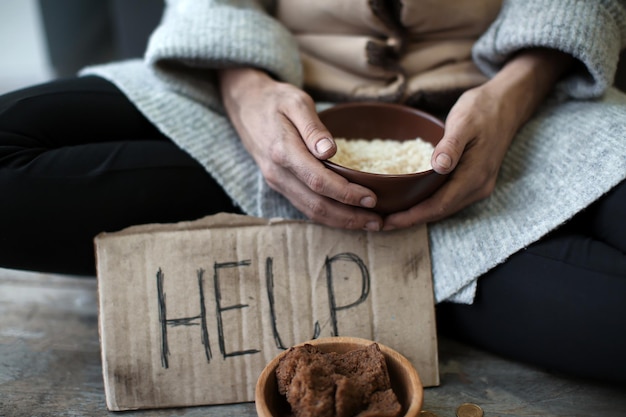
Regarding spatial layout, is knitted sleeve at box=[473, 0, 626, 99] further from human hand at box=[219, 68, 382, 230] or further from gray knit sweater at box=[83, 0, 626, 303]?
human hand at box=[219, 68, 382, 230]

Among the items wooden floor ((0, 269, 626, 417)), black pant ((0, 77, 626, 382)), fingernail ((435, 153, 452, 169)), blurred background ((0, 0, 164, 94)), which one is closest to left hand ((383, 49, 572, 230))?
fingernail ((435, 153, 452, 169))

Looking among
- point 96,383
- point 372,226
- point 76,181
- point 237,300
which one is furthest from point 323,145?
point 96,383

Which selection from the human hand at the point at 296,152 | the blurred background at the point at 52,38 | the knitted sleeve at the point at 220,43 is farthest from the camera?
the blurred background at the point at 52,38

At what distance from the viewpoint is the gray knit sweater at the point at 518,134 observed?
771 millimetres

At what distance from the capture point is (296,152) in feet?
2.43

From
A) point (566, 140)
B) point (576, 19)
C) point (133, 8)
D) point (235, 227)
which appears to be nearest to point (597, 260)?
point (566, 140)

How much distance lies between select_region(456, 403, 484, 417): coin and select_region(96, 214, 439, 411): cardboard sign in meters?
0.05

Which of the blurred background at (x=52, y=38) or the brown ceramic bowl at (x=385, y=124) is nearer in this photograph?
the brown ceramic bowl at (x=385, y=124)

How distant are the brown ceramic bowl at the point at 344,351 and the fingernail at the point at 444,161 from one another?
0.23m

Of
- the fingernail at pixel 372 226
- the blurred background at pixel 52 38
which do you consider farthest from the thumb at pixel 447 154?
the blurred background at pixel 52 38

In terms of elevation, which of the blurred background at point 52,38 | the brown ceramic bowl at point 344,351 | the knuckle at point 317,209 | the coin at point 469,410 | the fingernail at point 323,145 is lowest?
the coin at point 469,410

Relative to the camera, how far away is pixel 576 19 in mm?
816

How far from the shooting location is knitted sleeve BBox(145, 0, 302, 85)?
34.8 inches

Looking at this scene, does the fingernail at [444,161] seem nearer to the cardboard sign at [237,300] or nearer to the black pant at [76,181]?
the cardboard sign at [237,300]
